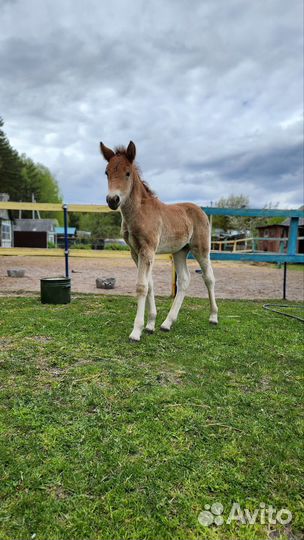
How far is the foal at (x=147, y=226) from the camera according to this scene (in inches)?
137

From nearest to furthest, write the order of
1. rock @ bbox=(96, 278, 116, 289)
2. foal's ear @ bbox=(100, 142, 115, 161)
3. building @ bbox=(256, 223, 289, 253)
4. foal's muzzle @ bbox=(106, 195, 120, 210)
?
foal's muzzle @ bbox=(106, 195, 120, 210), foal's ear @ bbox=(100, 142, 115, 161), rock @ bbox=(96, 278, 116, 289), building @ bbox=(256, 223, 289, 253)

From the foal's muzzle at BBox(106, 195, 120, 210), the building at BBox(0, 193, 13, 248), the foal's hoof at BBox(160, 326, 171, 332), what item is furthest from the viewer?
the building at BBox(0, 193, 13, 248)

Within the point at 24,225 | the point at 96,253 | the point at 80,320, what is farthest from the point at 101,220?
the point at 80,320

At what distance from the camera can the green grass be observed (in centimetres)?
141

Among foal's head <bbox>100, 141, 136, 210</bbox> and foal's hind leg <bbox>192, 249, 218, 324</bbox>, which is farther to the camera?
foal's hind leg <bbox>192, 249, 218, 324</bbox>

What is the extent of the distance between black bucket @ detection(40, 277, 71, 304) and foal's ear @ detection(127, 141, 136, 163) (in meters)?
2.63

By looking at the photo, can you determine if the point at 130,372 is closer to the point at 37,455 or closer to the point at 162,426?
the point at 162,426

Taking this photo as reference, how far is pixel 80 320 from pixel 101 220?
159 ft

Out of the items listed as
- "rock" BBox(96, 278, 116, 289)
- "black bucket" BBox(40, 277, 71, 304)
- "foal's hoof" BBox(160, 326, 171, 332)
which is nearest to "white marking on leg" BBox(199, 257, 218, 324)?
"foal's hoof" BBox(160, 326, 171, 332)

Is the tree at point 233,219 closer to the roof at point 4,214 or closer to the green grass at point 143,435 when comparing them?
the roof at point 4,214

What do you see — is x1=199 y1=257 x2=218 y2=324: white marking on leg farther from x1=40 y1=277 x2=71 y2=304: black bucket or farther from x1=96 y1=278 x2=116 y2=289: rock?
x1=96 y1=278 x2=116 y2=289: rock

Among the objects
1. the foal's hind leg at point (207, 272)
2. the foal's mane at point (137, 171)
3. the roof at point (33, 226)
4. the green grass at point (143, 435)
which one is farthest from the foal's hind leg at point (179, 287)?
the roof at point (33, 226)

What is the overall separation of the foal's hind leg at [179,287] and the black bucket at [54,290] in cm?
192

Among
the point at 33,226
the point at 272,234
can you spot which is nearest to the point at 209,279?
the point at 272,234
